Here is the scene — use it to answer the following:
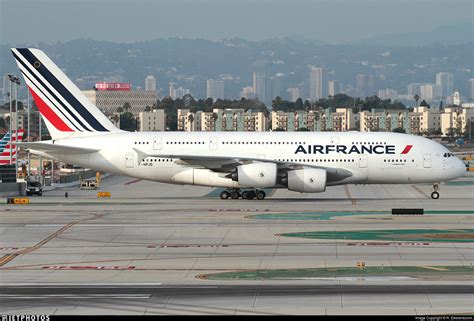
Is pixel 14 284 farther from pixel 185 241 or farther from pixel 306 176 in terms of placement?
pixel 306 176

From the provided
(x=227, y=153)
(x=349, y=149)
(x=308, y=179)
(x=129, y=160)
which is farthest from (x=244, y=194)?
(x=129, y=160)

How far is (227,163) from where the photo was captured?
59.2 meters

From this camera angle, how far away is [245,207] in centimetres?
5484

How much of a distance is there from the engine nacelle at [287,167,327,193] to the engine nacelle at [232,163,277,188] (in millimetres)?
1023

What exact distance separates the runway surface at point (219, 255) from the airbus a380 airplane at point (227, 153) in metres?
1.62

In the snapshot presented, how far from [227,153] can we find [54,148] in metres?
10.5

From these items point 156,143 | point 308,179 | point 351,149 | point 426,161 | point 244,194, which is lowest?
point 244,194

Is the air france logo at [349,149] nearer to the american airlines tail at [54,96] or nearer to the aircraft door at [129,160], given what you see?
the aircraft door at [129,160]

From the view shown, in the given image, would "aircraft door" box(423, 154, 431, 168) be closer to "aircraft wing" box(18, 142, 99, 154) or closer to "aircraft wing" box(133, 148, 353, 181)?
"aircraft wing" box(133, 148, 353, 181)

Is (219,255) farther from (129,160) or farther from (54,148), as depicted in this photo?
(54,148)

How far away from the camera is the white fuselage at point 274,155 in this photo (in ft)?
196

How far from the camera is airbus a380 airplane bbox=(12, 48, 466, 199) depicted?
5928 cm
